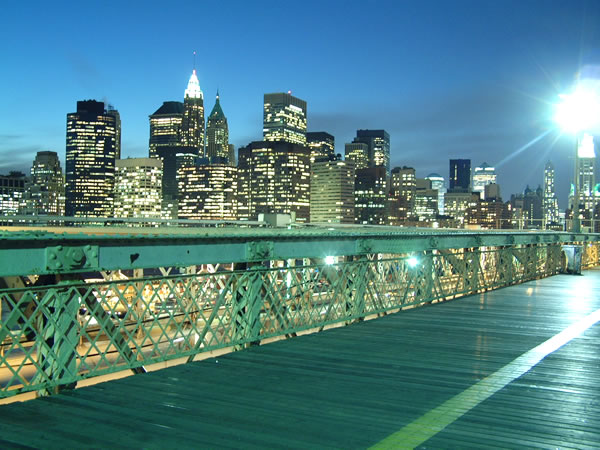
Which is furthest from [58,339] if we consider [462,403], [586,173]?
[586,173]

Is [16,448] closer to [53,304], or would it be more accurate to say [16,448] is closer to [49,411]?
[49,411]

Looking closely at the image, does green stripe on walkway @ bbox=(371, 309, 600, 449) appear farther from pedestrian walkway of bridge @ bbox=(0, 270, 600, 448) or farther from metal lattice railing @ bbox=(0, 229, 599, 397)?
metal lattice railing @ bbox=(0, 229, 599, 397)

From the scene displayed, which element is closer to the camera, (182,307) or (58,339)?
(58,339)

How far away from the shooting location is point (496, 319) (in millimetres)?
11539

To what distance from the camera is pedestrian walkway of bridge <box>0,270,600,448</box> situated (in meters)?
4.74

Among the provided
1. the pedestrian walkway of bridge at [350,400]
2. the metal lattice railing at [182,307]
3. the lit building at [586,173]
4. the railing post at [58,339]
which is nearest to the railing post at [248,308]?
the metal lattice railing at [182,307]

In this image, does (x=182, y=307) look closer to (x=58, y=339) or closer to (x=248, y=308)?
(x=248, y=308)

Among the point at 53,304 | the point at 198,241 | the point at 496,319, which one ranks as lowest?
the point at 496,319

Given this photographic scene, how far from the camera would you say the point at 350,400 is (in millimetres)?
5848

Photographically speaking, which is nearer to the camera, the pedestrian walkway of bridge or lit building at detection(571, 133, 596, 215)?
the pedestrian walkway of bridge

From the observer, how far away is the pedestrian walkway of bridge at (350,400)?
474cm

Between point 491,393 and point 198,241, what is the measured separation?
393 cm

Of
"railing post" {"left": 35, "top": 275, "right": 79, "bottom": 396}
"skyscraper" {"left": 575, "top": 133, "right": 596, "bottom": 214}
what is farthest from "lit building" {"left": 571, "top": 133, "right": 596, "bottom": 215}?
"railing post" {"left": 35, "top": 275, "right": 79, "bottom": 396}

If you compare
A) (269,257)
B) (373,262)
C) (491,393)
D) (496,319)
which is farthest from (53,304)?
(496,319)
